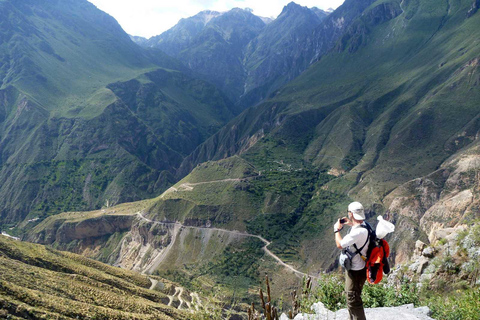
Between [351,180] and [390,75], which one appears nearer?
[351,180]

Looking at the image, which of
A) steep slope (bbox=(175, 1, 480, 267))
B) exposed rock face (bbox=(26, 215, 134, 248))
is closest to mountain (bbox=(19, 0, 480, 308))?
exposed rock face (bbox=(26, 215, 134, 248))

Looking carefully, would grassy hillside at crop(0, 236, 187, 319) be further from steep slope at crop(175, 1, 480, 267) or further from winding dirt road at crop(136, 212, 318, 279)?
steep slope at crop(175, 1, 480, 267)

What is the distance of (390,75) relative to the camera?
7416 inches

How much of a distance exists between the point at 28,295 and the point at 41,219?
530 ft

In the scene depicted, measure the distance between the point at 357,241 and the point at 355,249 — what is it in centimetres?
38

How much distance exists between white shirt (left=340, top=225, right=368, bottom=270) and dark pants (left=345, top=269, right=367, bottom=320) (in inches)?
20.5

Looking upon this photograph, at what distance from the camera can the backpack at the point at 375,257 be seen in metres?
11.2

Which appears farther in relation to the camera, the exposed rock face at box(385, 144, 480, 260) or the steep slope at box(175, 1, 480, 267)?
the steep slope at box(175, 1, 480, 267)

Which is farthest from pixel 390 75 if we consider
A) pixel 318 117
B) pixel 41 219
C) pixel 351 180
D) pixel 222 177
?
pixel 41 219

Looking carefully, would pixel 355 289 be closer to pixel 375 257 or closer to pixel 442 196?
pixel 375 257

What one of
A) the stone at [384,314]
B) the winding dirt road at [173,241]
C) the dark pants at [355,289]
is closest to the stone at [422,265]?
the stone at [384,314]

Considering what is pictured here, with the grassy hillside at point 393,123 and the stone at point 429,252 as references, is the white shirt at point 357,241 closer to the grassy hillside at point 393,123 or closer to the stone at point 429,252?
the stone at point 429,252

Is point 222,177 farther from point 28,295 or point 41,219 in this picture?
point 41,219

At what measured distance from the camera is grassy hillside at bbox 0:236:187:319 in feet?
127
